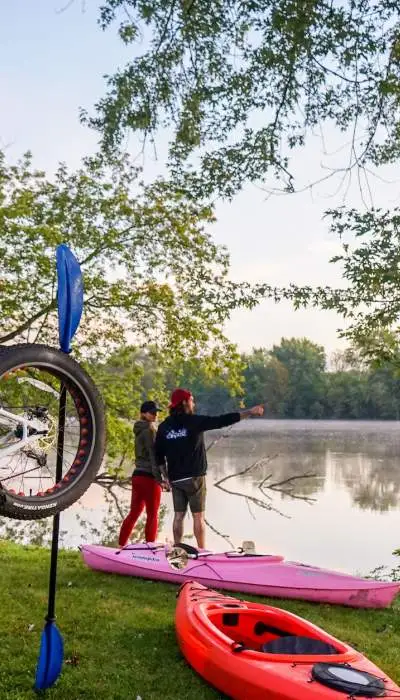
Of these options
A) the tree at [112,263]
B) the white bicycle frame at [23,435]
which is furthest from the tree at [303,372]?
the white bicycle frame at [23,435]

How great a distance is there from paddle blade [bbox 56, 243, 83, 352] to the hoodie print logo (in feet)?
8.03

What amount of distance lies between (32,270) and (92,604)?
5.77m

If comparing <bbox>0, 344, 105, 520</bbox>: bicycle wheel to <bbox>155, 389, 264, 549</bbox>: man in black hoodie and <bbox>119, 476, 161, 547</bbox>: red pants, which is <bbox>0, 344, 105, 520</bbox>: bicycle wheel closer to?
<bbox>155, 389, 264, 549</bbox>: man in black hoodie

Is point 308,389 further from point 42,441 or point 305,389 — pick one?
point 42,441

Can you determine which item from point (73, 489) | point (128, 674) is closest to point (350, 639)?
point (128, 674)

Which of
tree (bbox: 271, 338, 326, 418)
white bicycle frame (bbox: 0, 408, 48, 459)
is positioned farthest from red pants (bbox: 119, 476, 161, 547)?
tree (bbox: 271, 338, 326, 418)

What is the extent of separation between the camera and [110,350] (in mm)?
10820

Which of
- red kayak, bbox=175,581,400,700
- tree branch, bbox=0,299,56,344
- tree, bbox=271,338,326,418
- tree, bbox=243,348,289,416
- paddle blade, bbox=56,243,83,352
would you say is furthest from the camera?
tree, bbox=271,338,326,418

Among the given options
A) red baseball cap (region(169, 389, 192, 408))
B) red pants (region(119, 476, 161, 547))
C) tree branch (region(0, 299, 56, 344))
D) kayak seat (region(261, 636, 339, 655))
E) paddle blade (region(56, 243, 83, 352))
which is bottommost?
kayak seat (region(261, 636, 339, 655))

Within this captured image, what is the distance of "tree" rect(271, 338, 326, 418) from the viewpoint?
43281 mm

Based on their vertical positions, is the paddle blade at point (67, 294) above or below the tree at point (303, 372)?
below

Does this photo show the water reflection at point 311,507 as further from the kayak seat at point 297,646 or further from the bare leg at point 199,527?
the kayak seat at point 297,646

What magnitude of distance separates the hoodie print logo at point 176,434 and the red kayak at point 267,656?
1.52 m

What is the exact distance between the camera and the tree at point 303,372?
43281mm
